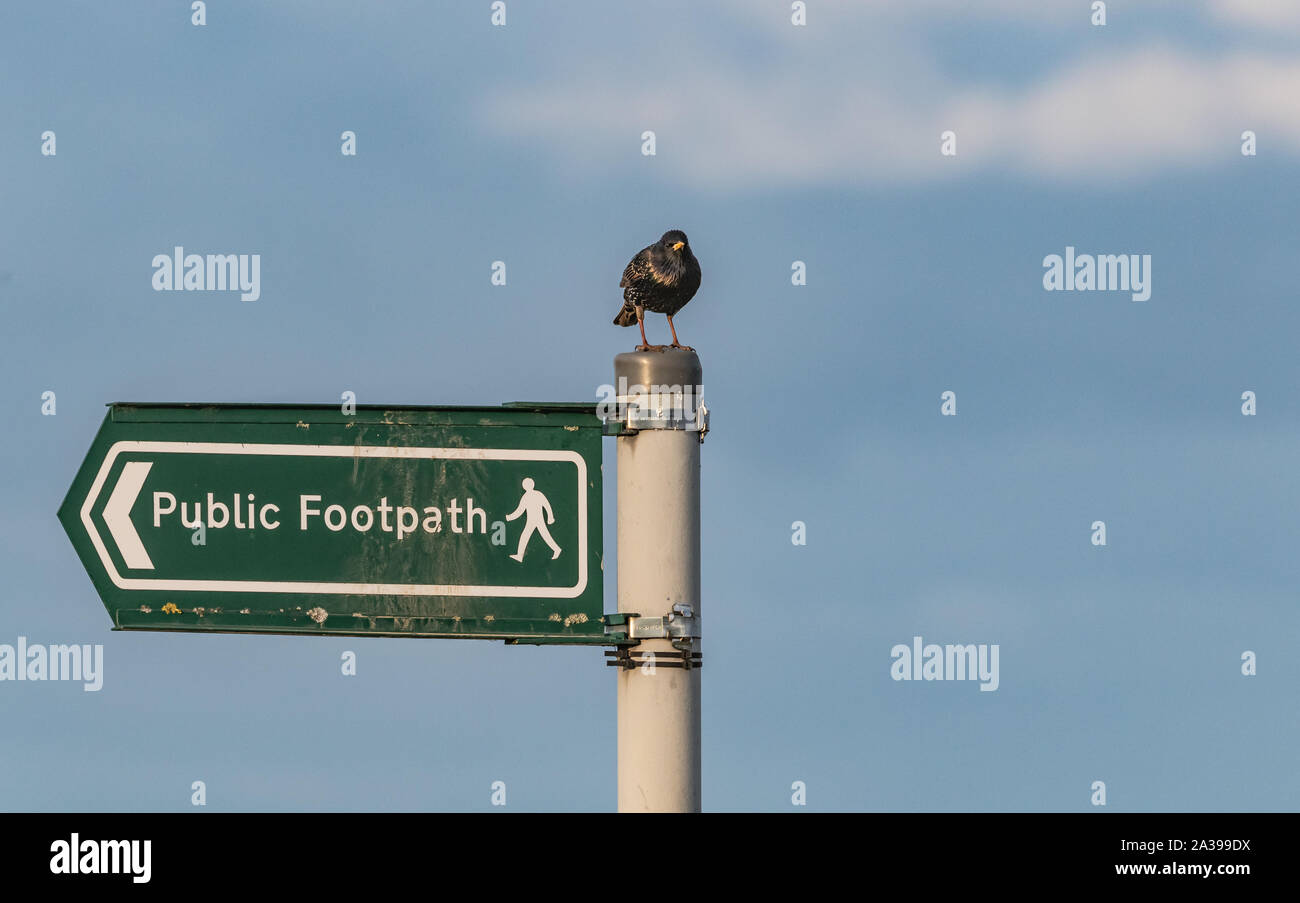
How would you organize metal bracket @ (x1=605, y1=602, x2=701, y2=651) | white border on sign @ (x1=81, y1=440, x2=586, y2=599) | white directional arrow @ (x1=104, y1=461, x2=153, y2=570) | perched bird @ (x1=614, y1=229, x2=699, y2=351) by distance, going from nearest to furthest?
metal bracket @ (x1=605, y1=602, x2=701, y2=651)
white border on sign @ (x1=81, y1=440, x2=586, y2=599)
white directional arrow @ (x1=104, y1=461, x2=153, y2=570)
perched bird @ (x1=614, y1=229, x2=699, y2=351)

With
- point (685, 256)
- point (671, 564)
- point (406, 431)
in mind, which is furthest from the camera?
point (685, 256)

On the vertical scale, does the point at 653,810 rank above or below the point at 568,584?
below

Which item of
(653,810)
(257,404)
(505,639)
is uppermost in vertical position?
(257,404)

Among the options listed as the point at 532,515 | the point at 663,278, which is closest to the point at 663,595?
the point at 532,515

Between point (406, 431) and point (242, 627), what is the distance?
2.85 ft

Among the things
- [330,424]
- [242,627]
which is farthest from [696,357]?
[242,627]

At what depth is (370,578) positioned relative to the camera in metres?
5.31

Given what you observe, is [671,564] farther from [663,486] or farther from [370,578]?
[370,578]

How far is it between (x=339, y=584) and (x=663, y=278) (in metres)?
1.85

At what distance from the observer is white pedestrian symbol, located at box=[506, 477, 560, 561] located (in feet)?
17.4

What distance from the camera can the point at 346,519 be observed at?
5.36 m

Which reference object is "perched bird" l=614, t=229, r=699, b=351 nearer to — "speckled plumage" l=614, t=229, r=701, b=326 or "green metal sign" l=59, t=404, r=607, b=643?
"speckled plumage" l=614, t=229, r=701, b=326

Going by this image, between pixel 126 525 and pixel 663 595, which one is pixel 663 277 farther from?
pixel 126 525

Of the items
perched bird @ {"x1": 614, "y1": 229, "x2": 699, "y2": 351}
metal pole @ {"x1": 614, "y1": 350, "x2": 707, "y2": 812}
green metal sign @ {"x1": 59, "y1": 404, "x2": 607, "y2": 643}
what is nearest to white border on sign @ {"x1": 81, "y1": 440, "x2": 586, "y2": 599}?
green metal sign @ {"x1": 59, "y1": 404, "x2": 607, "y2": 643}
